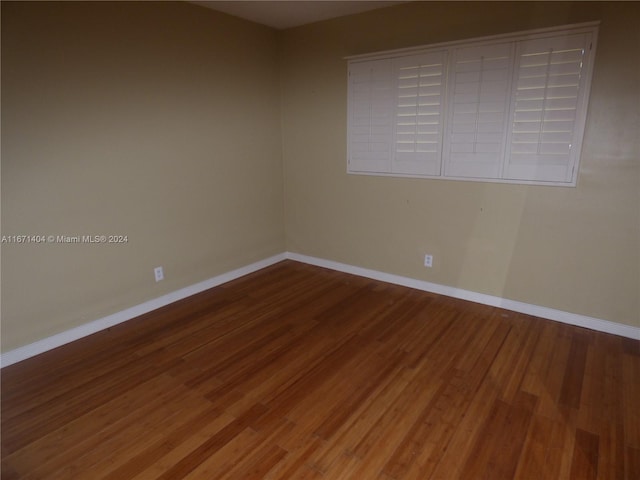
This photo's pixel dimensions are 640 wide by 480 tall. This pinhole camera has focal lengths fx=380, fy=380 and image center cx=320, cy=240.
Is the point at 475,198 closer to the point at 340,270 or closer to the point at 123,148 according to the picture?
the point at 340,270

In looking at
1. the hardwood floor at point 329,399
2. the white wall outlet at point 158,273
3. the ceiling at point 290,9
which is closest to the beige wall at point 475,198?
the ceiling at point 290,9

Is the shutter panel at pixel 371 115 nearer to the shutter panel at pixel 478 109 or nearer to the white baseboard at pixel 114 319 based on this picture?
the shutter panel at pixel 478 109

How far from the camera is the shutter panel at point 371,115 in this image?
3311mm

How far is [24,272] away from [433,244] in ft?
9.98

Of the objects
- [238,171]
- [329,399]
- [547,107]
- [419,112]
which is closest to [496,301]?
[547,107]

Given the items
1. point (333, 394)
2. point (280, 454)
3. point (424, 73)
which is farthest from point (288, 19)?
point (280, 454)

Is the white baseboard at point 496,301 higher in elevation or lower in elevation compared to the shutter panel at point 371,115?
lower

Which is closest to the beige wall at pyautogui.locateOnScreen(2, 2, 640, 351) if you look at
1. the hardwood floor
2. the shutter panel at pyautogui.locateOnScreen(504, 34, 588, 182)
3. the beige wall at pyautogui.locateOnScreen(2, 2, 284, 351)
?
the beige wall at pyautogui.locateOnScreen(2, 2, 284, 351)

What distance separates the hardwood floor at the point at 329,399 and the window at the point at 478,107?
47.8 inches

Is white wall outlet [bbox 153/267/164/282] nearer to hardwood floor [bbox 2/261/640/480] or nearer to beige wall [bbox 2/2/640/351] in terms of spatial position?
beige wall [bbox 2/2/640/351]

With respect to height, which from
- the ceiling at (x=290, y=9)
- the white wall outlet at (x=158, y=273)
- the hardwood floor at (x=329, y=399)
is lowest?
the hardwood floor at (x=329, y=399)

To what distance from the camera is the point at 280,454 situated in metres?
1.73

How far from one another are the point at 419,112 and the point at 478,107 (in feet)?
1.55

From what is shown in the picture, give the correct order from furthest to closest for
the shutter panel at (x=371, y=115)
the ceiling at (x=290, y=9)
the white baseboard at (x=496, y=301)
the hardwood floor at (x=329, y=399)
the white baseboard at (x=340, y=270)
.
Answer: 1. the shutter panel at (x=371, y=115)
2. the ceiling at (x=290, y=9)
3. the white baseboard at (x=496, y=301)
4. the white baseboard at (x=340, y=270)
5. the hardwood floor at (x=329, y=399)
